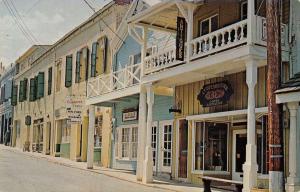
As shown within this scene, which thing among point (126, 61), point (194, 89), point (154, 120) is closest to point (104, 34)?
point (126, 61)

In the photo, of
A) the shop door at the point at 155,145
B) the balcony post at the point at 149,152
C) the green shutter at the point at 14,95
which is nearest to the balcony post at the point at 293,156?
the balcony post at the point at 149,152

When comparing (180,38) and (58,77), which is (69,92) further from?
(180,38)

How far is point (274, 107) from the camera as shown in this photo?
10.5 m

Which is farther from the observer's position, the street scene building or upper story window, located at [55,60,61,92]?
upper story window, located at [55,60,61,92]

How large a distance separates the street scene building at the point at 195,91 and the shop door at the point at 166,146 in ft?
0.20

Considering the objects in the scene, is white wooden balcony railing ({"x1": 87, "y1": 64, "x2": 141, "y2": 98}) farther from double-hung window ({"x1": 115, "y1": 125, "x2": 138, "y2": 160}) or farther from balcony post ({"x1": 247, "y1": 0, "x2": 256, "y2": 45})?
balcony post ({"x1": 247, "y1": 0, "x2": 256, "y2": 45})

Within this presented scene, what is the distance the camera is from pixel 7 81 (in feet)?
193

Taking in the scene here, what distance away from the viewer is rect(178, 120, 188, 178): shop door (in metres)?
19.3

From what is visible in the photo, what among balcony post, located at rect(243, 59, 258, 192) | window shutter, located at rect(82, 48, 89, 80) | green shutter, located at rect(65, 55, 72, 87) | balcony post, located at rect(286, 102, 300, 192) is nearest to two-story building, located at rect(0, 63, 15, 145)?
green shutter, located at rect(65, 55, 72, 87)

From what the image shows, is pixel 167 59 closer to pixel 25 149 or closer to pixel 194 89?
pixel 194 89

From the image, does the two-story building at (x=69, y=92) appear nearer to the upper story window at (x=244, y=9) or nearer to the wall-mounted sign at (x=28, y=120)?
the wall-mounted sign at (x=28, y=120)

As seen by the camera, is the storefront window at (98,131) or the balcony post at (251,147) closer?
the balcony post at (251,147)

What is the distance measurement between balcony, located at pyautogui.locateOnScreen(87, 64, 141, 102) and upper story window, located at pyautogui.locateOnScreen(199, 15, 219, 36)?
9.92 feet

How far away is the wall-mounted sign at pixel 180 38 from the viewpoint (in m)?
16.6
